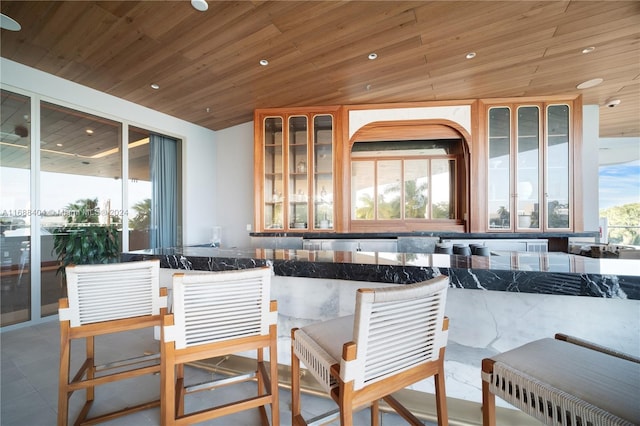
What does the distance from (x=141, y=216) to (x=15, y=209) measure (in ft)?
4.43

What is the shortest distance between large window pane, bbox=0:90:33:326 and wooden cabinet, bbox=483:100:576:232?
18.3ft

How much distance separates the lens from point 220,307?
1195 millimetres

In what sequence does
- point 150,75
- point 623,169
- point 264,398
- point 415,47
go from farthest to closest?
point 623,169, point 150,75, point 415,47, point 264,398

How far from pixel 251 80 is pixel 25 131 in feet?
8.04

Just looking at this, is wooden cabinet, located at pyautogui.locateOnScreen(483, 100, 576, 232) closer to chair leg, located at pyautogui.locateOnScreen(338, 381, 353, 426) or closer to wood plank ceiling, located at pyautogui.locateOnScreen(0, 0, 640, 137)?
wood plank ceiling, located at pyautogui.locateOnScreen(0, 0, 640, 137)

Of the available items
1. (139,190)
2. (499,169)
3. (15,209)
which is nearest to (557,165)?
(499,169)

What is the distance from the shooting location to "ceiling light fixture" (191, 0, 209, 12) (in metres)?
2.21

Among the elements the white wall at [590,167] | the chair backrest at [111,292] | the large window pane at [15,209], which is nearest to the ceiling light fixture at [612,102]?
the white wall at [590,167]

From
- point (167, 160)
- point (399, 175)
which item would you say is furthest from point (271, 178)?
point (399, 175)

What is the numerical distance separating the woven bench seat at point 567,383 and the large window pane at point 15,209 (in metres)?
4.23

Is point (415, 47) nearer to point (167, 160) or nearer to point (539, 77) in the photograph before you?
point (539, 77)

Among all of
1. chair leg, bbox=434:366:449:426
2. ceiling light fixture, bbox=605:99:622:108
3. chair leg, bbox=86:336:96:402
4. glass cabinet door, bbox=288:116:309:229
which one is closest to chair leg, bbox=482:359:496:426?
chair leg, bbox=434:366:449:426

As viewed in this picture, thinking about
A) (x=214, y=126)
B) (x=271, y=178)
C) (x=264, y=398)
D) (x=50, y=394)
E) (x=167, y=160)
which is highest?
(x=214, y=126)

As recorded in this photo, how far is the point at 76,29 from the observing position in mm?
2521
